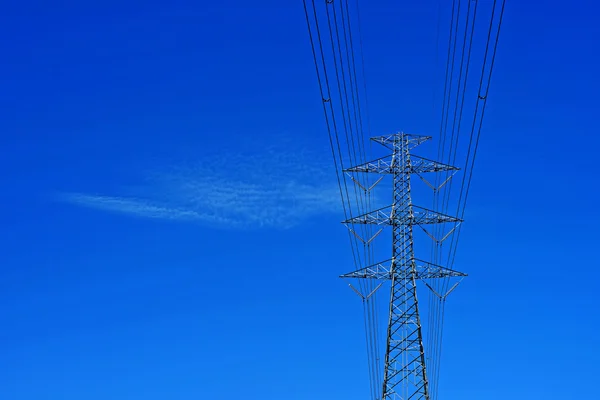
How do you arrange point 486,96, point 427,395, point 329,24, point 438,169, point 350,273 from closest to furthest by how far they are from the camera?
point 329,24, point 486,96, point 427,395, point 350,273, point 438,169

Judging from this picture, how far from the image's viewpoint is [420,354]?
47281mm

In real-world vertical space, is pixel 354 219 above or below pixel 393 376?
above

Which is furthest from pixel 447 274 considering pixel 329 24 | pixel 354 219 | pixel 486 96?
pixel 329 24

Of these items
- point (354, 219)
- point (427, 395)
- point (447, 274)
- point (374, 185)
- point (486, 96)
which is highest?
point (374, 185)

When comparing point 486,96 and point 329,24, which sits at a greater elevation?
point 486,96

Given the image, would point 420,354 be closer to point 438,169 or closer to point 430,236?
point 430,236

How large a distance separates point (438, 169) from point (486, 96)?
20713 mm

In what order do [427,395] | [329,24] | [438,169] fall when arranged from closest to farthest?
[329,24] < [427,395] < [438,169]

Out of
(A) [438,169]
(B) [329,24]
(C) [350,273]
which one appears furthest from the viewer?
(A) [438,169]

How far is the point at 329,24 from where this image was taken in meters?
26.9

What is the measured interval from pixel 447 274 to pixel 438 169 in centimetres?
771

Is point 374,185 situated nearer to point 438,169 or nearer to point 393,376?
point 438,169

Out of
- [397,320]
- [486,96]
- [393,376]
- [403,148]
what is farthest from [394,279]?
[486,96]

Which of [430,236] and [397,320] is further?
[430,236]
